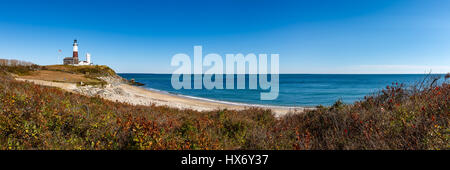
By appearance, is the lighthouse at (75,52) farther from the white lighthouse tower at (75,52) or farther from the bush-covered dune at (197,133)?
the bush-covered dune at (197,133)

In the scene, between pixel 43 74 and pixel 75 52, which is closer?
pixel 43 74

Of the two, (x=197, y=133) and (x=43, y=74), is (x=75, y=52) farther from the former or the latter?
(x=197, y=133)

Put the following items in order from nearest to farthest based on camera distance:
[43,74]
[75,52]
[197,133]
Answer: [197,133] < [43,74] < [75,52]

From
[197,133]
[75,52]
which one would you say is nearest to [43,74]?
[197,133]

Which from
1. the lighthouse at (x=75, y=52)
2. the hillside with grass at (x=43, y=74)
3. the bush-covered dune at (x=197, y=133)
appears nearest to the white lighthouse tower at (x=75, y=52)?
the lighthouse at (x=75, y=52)

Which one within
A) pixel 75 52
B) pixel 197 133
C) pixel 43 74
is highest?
pixel 75 52

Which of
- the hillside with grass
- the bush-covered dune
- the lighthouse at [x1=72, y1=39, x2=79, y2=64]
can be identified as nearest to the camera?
the bush-covered dune

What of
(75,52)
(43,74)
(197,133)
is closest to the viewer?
(197,133)

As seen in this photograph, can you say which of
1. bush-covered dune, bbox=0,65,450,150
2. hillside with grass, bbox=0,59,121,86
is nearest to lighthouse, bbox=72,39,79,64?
hillside with grass, bbox=0,59,121,86

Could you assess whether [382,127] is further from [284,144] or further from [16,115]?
[16,115]

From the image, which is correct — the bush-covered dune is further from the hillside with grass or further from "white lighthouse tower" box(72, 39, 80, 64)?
"white lighthouse tower" box(72, 39, 80, 64)
